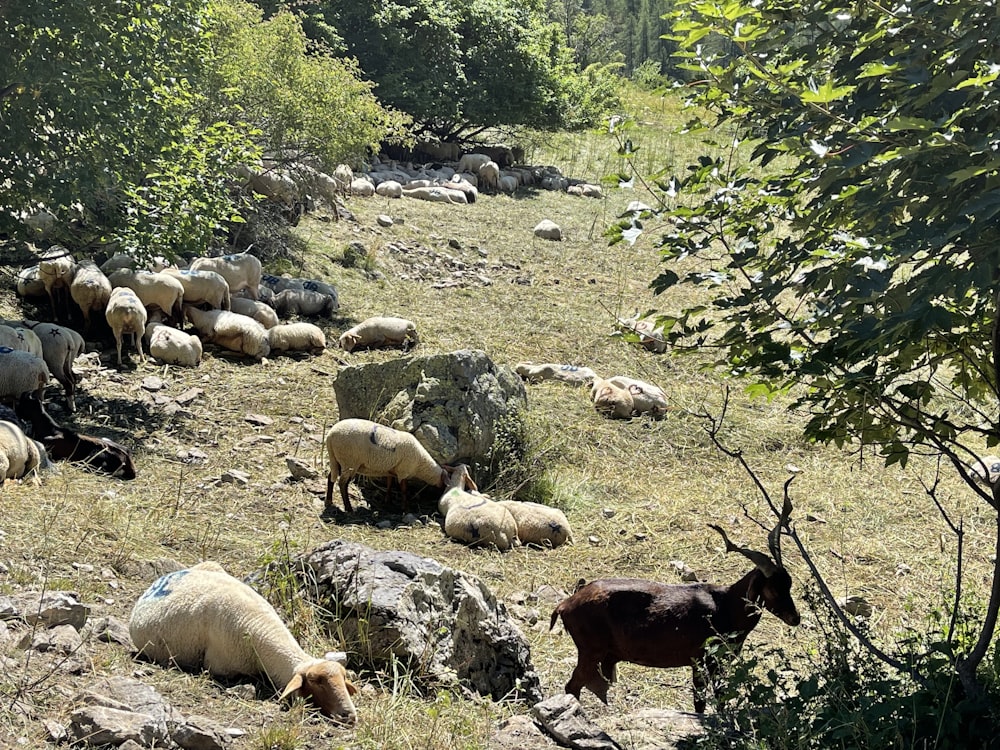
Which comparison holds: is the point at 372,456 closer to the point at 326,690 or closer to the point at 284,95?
the point at 326,690

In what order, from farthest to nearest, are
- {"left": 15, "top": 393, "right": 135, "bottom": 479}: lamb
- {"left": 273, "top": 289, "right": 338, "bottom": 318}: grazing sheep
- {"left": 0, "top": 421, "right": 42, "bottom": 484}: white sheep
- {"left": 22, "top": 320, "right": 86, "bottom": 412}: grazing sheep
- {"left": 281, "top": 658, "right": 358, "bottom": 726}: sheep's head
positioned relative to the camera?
1. {"left": 273, "top": 289, "right": 338, "bottom": 318}: grazing sheep
2. {"left": 22, "top": 320, "right": 86, "bottom": 412}: grazing sheep
3. {"left": 15, "top": 393, "right": 135, "bottom": 479}: lamb
4. {"left": 0, "top": 421, "right": 42, "bottom": 484}: white sheep
5. {"left": 281, "top": 658, "right": 358, "bottom": 726}: sheep's head

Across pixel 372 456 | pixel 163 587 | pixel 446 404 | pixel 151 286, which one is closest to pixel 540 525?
pixel 372 456

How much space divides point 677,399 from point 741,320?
7.08 metres

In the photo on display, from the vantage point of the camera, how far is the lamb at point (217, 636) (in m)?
4.63

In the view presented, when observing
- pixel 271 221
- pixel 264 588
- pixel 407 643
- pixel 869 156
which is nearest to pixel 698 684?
pixel 407 643

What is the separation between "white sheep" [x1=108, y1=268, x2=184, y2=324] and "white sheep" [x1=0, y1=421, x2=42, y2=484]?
3973 mm

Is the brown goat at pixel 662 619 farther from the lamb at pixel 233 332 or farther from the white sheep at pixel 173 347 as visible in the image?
the lamb at pixel 233 332

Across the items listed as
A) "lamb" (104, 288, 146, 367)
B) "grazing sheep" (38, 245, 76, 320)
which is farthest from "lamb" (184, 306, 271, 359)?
"grazing sheep" (38, 245, 76, 320)

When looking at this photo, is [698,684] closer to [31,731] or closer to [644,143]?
[31,731]

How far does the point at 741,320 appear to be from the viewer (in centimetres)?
421

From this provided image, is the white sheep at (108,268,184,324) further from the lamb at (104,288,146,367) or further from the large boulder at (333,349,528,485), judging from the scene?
the large boulder at (333,349,528,485)

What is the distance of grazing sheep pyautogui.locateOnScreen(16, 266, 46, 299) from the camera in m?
11.0

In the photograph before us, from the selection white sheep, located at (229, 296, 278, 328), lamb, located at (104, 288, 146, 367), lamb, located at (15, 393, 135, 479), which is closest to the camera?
lamb, located at (15, 393, 135, 479)

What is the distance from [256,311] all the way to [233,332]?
103 cm
